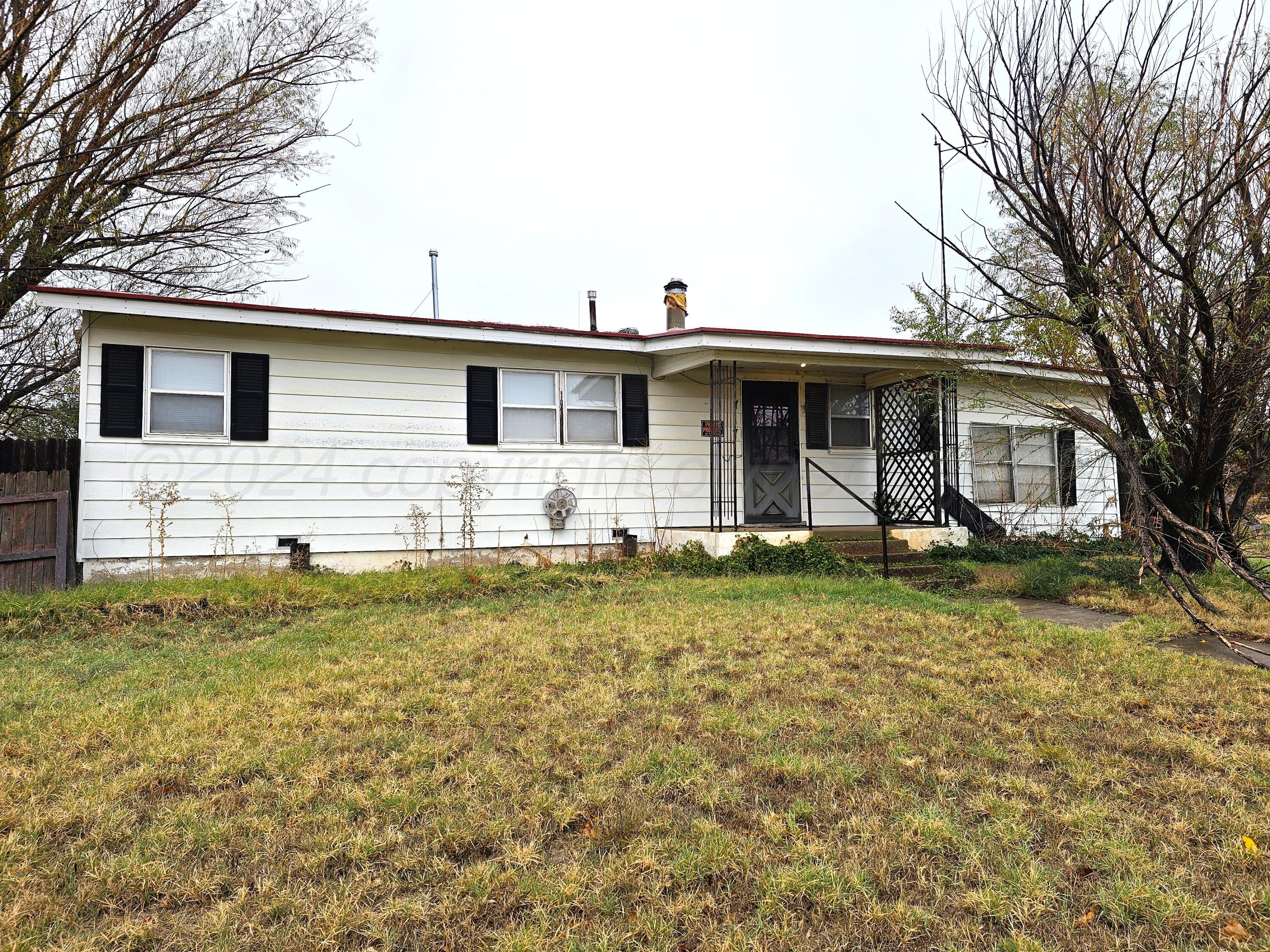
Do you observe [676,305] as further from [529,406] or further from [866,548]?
[866,548]

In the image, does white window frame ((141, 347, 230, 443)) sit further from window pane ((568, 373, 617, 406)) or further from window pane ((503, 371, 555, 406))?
window pane ((568, 373, 617, 406))

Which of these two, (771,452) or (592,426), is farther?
(771,452)

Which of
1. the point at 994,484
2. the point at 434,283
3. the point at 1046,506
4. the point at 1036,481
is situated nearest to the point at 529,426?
the point at 434,283

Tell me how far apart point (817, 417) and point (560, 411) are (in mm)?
3927

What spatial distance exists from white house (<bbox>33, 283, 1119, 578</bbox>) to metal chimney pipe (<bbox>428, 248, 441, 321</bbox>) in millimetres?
5510

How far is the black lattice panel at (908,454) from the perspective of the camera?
10.9m

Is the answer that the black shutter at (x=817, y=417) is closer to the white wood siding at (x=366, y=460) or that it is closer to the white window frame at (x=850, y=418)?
the white window frame at (x=850, y=418)

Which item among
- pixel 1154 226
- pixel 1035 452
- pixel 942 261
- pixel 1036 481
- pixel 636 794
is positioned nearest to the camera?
pixel 636 794

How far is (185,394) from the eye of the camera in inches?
334

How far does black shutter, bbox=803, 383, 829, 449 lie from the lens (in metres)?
11.3

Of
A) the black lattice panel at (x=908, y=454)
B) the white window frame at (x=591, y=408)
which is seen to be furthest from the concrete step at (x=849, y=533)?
the white window frame at (x=591, y=408)

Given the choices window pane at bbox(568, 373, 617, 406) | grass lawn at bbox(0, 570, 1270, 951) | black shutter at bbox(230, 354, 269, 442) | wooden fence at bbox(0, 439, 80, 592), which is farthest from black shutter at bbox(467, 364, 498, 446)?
grass lawn at bbox(0, 570, 1270, 951)

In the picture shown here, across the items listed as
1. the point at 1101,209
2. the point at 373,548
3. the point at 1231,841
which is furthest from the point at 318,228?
the point at 1231,841

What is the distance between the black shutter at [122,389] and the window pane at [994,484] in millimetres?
11710
